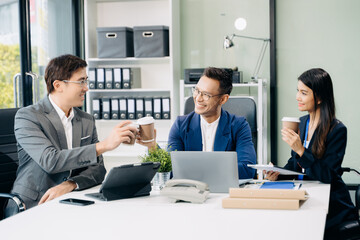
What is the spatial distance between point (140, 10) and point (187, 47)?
2.09 ft

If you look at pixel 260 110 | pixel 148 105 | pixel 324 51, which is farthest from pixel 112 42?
pixel 324 51

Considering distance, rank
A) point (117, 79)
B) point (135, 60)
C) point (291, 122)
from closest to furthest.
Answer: point (291, 122), point (117, 79), point (135, 60)

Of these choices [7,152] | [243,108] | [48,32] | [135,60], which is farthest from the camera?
[135,60]

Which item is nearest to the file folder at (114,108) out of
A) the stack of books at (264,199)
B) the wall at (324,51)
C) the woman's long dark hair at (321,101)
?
the wall at (324,51)

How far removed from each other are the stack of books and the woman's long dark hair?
54cm

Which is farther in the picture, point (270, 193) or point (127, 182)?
point (127, 182)

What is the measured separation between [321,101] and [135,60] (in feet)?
9.20

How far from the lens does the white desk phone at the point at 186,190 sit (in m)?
1.88

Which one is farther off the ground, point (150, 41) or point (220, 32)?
point (220, 32)

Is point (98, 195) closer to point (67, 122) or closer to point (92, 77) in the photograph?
point (67, 122)

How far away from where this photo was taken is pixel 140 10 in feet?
16.1

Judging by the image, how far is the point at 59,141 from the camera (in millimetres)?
2451

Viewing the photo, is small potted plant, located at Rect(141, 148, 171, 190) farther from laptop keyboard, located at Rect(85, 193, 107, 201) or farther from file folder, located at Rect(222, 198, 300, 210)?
file folder, located at Rect(222, 198, 300, 210)

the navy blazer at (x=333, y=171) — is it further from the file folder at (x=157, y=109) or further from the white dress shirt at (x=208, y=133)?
the file folder at (x=157, y=109)
